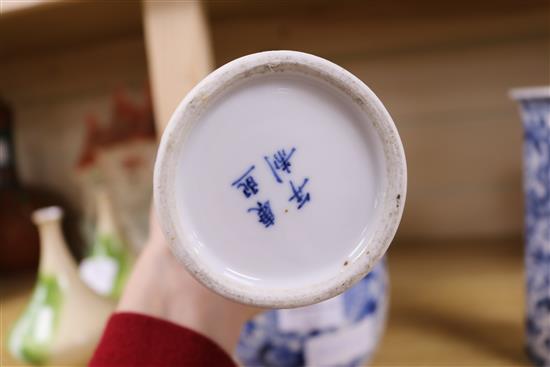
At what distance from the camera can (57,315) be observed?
700 mm

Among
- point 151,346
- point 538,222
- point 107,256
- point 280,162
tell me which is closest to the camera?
point 280,162

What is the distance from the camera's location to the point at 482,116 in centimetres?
101

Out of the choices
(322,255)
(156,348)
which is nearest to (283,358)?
(156,348)

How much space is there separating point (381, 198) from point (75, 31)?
0.70m

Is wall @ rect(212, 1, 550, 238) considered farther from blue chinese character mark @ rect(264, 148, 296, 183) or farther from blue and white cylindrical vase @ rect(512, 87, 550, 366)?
blue chinese character mark @ rect(264, 148, 296, 183)

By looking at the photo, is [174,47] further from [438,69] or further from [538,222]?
[438,69]

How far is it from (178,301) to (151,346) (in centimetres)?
5

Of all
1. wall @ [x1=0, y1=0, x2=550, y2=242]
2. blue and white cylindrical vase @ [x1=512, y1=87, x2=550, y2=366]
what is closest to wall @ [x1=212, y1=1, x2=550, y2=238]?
wall @ [x1=0, y1=0, x2=550, y2=242]

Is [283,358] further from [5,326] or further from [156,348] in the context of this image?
[5,326]

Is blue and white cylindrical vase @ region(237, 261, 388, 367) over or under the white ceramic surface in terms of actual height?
under

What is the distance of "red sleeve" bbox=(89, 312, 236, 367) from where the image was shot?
1.59 ft

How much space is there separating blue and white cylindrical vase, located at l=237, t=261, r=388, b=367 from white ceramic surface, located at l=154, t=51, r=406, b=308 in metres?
0.27

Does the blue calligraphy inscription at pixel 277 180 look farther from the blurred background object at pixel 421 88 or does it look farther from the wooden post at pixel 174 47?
the blurred background object at pixel 421 88

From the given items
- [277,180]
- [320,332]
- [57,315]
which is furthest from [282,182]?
[57,315]
